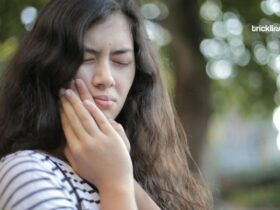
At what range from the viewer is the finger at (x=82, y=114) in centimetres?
156

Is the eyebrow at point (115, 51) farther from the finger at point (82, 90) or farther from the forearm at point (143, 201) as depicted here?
the forearm at point (143, 201)

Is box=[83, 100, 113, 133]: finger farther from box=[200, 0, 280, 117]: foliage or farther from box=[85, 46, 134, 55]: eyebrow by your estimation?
box=[200, 0, 280, 117]: foliage

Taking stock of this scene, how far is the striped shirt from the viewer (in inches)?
54.0

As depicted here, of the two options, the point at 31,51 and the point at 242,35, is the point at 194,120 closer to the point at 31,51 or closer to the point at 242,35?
the point at 242,35

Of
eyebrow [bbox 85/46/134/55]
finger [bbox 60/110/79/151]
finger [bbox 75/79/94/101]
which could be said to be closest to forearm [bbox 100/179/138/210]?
finger [bbox 60/110/79/151]

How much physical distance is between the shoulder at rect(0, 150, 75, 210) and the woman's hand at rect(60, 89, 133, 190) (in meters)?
0.11

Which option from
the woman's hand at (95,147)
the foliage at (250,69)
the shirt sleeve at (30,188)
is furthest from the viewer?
the foliage at (250,69)

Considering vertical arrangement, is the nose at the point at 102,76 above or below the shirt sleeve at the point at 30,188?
above

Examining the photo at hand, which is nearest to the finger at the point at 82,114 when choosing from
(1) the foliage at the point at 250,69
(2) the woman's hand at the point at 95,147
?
(2) the woman's hand at the point at 95,147

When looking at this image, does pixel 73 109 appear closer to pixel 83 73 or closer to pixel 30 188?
pixel 83 73

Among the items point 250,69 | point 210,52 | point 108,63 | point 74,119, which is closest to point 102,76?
point 108,63

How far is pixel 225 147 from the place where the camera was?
30047 millimetres

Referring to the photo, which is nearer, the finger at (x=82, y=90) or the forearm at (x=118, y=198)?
the forearm at (x=118, y=198)

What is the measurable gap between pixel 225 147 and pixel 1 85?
94.2ft
